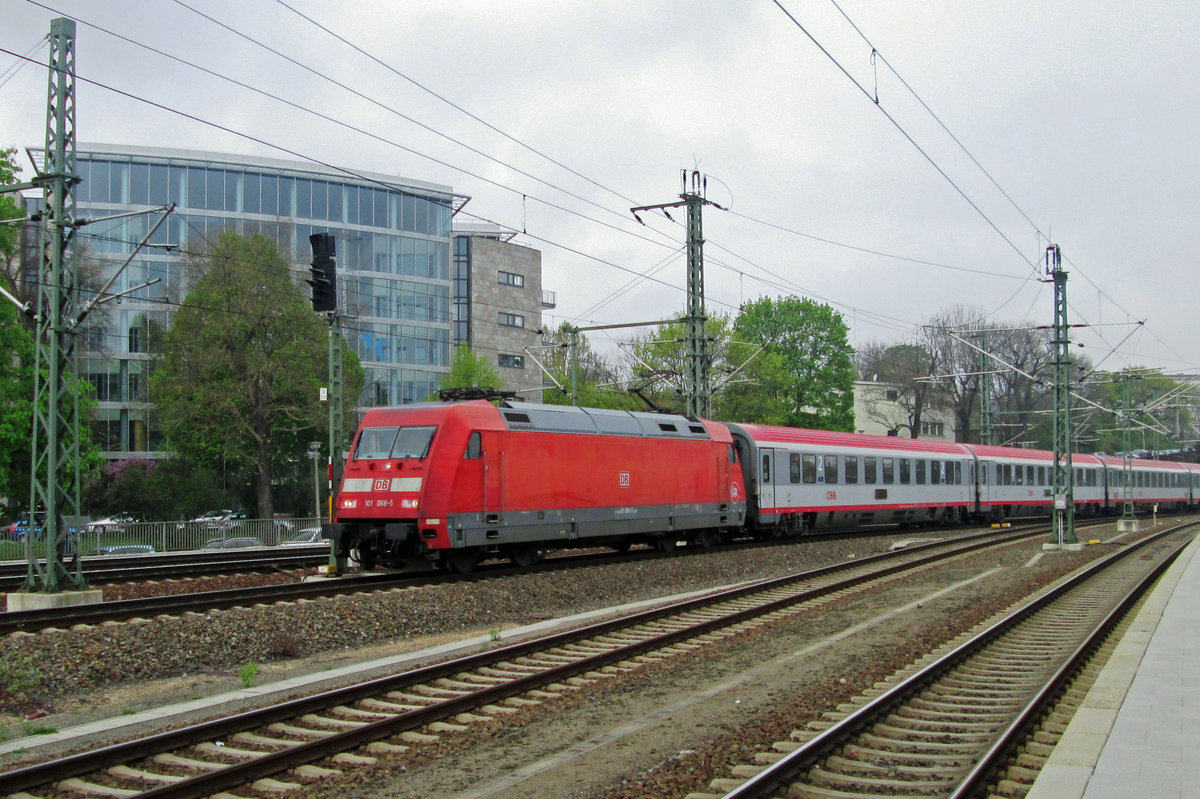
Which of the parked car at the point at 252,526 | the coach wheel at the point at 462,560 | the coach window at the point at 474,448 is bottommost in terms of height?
the parked car at the point at 252,526

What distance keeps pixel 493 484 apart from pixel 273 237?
40.0 metres

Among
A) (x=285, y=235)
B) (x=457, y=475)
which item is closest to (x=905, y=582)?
(x=457, y=475)

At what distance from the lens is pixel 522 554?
20.2 meters

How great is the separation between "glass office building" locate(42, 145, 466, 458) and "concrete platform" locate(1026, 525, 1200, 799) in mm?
46502

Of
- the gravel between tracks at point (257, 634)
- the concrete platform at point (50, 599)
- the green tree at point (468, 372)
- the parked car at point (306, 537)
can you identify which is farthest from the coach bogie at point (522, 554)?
the green tree at point (468, 372)

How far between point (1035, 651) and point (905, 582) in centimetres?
746

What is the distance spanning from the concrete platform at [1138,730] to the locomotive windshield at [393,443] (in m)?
11.3

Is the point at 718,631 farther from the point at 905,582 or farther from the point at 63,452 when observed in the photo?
the point at 63,452

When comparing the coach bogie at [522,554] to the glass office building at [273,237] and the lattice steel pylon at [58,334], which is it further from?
the glass office building at [273,237]

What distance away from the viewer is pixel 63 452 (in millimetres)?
16062

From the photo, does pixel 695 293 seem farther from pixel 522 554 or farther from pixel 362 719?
pixel 362 719

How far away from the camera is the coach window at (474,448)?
59.4 ft

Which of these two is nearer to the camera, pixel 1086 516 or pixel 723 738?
pixel 723 738

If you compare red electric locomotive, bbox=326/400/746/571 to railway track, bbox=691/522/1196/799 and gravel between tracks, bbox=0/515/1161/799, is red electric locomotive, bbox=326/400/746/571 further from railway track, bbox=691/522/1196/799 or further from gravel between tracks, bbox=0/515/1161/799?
railway track, bbox=691/522/1196/799
